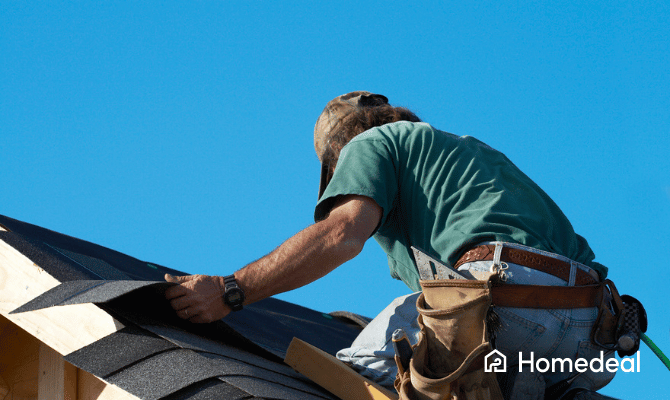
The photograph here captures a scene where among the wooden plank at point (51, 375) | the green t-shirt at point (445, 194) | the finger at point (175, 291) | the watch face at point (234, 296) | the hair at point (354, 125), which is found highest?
the hair at point (354, 125)

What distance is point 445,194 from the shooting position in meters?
3.15

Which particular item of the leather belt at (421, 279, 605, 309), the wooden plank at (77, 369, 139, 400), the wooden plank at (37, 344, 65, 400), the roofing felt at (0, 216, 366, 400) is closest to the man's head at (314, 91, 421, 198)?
the roofing felt at (0, 216, 366, 400)

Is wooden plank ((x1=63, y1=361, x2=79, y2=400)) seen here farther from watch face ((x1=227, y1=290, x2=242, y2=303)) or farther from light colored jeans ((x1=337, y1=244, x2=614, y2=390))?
light colored jeans ((x1=337, y1=244, x2=614, y2=390))

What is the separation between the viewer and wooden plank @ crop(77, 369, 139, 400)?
10.1 ft

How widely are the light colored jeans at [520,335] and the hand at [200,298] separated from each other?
600 millimetres

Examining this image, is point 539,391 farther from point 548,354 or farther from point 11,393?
point 11,393

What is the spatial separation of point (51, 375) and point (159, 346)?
1097 millimetres

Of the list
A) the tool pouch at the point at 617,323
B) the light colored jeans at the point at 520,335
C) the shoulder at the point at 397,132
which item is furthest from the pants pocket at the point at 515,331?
the shoulder at the point at 397,132

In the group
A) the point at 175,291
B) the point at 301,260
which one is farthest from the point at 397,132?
the point at 175,291

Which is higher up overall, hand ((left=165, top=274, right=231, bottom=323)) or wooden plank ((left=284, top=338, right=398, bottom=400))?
hand ((left=165, top=274, right=231, bottom=323))

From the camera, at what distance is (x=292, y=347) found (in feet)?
9.86

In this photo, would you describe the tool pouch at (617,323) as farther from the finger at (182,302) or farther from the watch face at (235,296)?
the finger at (182,302)

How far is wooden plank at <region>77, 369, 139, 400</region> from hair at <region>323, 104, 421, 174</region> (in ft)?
5.37

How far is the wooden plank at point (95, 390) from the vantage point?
3071 millimetres
